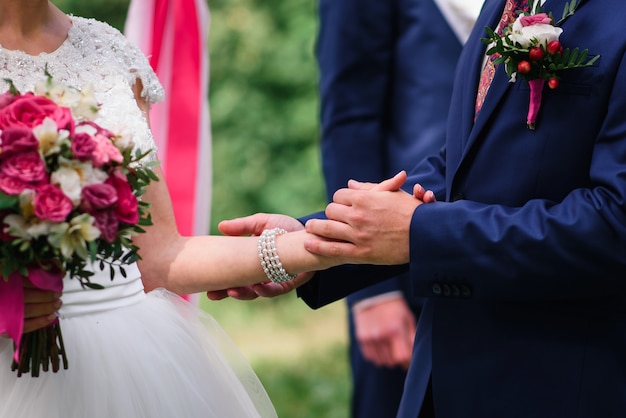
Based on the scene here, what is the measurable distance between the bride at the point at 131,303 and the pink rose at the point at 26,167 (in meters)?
0.28

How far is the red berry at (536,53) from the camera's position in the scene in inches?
99.7

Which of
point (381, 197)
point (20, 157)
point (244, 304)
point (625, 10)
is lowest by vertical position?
point (244, 304)

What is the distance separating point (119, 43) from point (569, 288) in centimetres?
147

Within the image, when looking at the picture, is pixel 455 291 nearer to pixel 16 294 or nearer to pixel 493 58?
pixel 493 58

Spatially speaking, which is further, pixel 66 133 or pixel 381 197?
pixel 381 197

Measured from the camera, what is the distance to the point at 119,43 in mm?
3160

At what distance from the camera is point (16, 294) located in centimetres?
236

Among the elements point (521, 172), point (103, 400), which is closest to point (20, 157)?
point (103, 400)

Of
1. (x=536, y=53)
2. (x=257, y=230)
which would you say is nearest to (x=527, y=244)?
(x=536, y=53)

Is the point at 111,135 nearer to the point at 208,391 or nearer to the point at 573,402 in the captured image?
the point at 208,391

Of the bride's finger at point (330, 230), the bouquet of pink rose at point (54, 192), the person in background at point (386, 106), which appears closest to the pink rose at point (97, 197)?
the bouquet of pink rose at point (54, 192)

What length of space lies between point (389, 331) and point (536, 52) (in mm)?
1645

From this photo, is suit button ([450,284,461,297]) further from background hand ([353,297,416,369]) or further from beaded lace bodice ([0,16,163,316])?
background hand ([353,297,416,369])

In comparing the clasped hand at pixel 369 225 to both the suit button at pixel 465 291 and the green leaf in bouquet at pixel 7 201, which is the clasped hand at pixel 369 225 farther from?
the green leaf in bouquet at pixel 7 201
